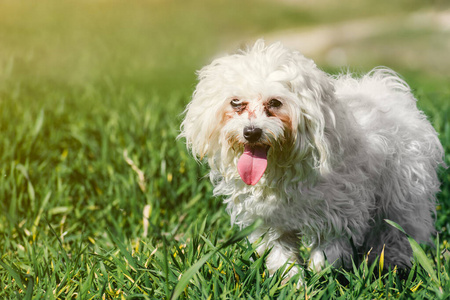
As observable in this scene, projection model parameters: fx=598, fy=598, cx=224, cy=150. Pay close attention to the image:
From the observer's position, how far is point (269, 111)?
10.1ft

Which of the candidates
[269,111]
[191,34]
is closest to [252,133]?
[269,111]

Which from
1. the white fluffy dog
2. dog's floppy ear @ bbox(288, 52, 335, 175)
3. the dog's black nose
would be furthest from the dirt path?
the dog's black nose

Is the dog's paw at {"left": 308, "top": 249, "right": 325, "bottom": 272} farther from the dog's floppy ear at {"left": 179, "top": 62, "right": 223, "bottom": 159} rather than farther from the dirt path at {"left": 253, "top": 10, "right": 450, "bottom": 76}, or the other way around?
the dirt path at {"left": 253, "top": 10, "right": 450, "bottom": 76}

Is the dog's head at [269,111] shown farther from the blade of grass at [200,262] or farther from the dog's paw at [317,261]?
the blade of grass at [200,262]

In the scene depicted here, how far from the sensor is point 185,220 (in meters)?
4.53

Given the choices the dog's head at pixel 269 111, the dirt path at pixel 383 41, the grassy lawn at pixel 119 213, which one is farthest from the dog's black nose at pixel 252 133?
the dirt path at pixel 383 41

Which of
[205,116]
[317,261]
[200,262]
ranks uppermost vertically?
[205,116]

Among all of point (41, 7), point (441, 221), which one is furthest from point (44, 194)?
point (41, 7)

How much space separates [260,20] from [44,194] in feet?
76.4

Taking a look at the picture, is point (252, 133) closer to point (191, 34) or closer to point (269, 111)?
point (269, 111)

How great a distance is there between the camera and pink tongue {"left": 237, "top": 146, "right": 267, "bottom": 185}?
10.1 ft

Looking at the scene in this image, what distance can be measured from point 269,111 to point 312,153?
314 millimetres

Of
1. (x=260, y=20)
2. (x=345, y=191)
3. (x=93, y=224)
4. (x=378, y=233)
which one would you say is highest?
(x=345, y=191)

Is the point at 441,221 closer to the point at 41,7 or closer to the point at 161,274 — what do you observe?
the point at 161,274
